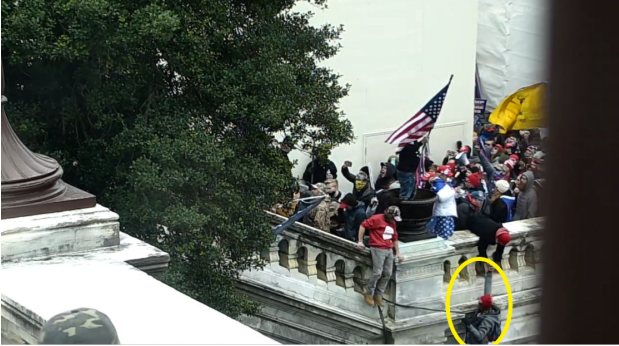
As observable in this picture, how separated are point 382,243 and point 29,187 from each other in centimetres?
616

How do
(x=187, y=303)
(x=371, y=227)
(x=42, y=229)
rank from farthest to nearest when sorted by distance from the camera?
(x=371, y=227) → (x=42, y=229) → (x=187, y=303)

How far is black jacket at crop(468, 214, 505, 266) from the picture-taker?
1212 cm

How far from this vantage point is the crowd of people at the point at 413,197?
11328mm

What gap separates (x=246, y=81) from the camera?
8.51m

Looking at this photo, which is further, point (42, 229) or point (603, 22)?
point (42, 229)

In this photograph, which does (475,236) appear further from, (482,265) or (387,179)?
(387,179)

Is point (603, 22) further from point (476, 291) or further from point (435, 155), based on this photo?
point (435, 155)

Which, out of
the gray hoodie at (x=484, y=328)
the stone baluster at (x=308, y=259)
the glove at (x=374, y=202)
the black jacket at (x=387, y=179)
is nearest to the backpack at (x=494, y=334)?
the gray hoodie at (x=484, y=328)

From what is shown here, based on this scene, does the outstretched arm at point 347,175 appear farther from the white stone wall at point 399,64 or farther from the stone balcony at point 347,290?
the stone balcony at point 347,290

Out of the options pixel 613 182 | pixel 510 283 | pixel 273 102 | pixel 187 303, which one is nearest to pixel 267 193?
pixel 273 102

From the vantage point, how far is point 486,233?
40.2 ft

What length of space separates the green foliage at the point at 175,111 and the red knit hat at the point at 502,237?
149 inches

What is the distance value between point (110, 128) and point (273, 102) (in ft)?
5.07

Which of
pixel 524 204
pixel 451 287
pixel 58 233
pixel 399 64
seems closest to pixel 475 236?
pixel 451 287
